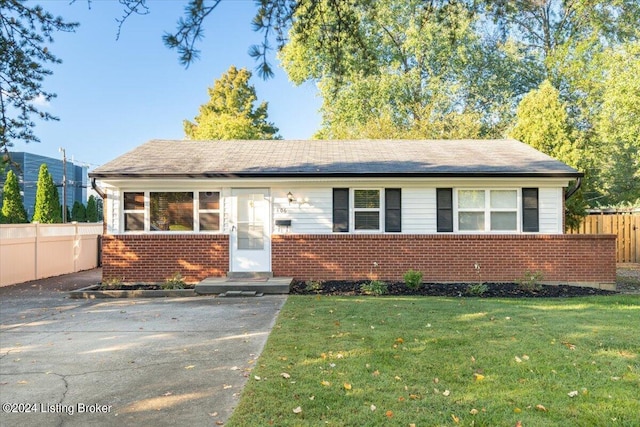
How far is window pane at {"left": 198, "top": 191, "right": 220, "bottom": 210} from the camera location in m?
11.3

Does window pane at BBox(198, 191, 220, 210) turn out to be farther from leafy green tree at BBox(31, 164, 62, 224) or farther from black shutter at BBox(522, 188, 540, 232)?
leafy green tree at BBox(31, 164, 62, 224)

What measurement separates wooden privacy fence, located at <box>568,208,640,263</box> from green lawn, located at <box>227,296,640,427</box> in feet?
36.6

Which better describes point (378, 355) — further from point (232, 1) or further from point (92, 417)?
point (232, 1)

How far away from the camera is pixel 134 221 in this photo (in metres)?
11.3

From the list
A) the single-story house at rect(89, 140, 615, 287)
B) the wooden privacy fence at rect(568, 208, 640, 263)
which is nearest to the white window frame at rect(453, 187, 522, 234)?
the single-story house at rect(89, 140, 615, 287)

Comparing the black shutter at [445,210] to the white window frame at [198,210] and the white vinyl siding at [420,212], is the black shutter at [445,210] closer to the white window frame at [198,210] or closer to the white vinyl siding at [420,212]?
the white vinyl siding at [420,212]

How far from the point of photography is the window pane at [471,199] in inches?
441

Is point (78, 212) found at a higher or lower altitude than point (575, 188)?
lower

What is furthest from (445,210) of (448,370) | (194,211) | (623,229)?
(623,229)

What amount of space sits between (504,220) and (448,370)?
25.5 feet

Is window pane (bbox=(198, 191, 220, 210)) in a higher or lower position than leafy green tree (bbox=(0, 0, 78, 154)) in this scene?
lower

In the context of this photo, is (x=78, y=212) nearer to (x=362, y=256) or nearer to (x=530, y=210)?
(x=362, y=256)

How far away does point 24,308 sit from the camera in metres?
8.38

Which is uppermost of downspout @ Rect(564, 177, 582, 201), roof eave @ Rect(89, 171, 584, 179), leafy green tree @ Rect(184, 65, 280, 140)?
leafy green tree @ Rect(184, 65, 280, 140)
